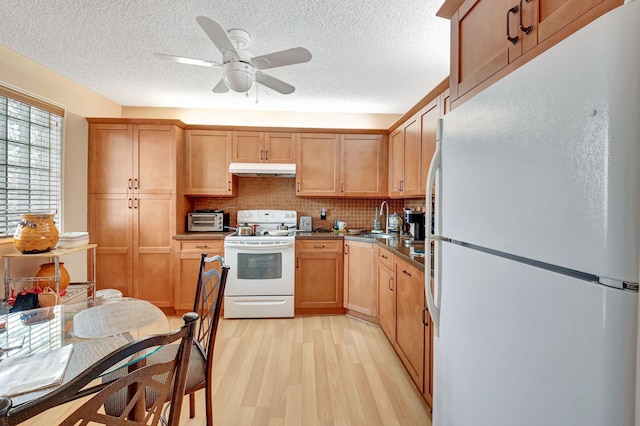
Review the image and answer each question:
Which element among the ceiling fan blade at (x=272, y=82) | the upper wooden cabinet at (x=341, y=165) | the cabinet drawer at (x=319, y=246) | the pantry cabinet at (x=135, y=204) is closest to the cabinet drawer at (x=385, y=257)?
the cabinet drawer at (x=319, y=246)

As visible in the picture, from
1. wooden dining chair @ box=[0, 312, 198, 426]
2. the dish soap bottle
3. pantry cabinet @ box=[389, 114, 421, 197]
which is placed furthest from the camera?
the dish soap bottle

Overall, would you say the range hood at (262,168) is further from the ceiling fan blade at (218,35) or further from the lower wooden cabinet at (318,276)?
the ceiling fan blade at (218,35)

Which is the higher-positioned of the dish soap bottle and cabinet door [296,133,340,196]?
cabinet door [296,133,340,196]

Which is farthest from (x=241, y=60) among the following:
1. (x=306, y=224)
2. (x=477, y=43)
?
(x=306, y=224)

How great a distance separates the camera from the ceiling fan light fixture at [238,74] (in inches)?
77.1

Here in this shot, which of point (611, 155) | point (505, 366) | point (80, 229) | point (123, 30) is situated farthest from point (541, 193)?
point (80, 229)

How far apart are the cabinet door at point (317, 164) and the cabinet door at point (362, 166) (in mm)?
97

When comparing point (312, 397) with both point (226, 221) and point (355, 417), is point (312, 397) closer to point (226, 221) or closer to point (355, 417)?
point (355, 417)

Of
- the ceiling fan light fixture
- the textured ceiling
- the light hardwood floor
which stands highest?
the textured ceiling

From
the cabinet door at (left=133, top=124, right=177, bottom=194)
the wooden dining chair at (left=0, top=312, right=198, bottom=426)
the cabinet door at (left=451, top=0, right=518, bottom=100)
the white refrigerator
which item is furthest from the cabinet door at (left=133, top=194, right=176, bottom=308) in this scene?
the white refrigerator

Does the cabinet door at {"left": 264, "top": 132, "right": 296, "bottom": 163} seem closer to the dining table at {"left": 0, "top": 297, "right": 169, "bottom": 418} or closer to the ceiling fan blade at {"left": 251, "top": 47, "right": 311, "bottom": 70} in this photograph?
the ceiling fan blade at {"left": 251, "top": 47, "right": 311, "bottom": 70}

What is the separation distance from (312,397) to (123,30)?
2.86 metres

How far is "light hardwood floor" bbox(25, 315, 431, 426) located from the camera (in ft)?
5.73

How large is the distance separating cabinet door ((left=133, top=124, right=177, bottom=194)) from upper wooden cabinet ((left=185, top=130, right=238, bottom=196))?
0.23 meters
